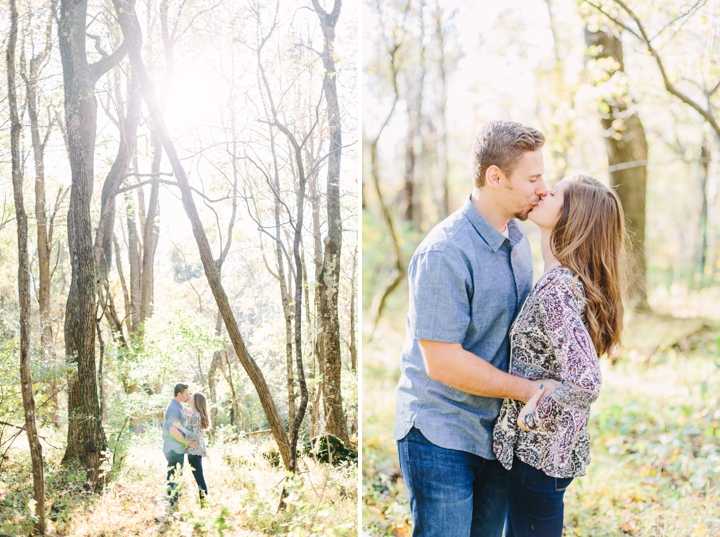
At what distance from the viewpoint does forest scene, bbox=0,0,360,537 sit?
1.73 m

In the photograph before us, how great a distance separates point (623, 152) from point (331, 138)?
360 cm

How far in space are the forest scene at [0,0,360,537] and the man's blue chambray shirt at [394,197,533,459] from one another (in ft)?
2.39

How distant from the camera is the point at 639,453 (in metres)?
3.30

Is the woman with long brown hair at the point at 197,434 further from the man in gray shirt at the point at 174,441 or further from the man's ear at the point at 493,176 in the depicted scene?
the man's ear at the point at 493,176

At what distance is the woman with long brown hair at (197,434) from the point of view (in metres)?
1.95

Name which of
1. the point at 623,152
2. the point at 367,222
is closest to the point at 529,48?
the point at 623,152

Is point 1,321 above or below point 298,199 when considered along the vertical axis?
below

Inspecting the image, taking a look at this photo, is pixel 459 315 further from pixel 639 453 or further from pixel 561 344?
pixel 639 453

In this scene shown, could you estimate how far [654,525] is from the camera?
260 centimetres

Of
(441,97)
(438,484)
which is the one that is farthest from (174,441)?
(441,97)

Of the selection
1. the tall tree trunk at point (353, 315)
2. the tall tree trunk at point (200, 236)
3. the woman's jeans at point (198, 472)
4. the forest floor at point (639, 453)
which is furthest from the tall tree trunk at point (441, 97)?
the woman's jeans at point (198, 472)

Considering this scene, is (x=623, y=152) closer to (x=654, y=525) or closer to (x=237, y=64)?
(x=654, y=525)

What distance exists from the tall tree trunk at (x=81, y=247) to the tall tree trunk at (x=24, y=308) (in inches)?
3.8

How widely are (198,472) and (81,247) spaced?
0.87 meters
